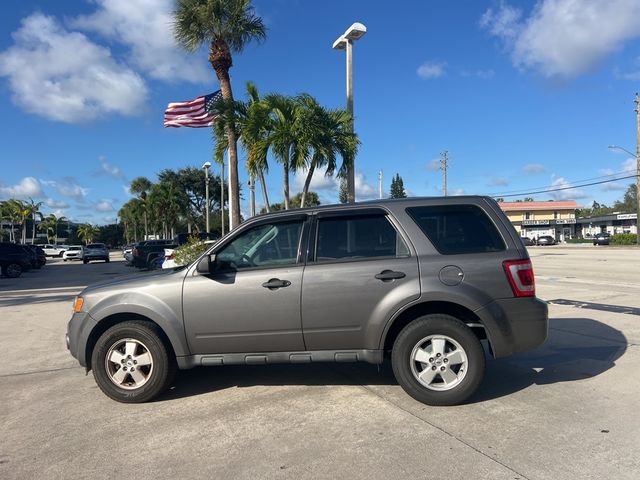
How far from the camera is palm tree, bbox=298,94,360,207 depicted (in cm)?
1431

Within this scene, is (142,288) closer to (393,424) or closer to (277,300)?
(277,300)

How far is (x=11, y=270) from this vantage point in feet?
81.7

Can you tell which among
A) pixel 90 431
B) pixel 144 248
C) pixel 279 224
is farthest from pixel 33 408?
pixel 144 248

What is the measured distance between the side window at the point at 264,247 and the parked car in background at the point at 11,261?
24.6 metres

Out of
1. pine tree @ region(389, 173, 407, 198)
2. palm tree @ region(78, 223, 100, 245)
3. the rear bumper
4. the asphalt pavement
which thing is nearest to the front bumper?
the asphalt pavement

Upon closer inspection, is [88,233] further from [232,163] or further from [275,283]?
[275,283]

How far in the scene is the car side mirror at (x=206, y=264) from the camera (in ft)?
15.2

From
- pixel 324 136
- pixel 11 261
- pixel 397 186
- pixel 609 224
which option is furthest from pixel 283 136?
pixel 609 224

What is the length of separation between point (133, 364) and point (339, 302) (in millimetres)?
2081

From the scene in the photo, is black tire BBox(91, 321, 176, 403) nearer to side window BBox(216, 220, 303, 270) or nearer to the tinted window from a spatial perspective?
side window BBox(216, 220, 303, 270)

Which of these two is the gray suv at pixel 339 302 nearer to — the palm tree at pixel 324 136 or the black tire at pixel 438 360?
the black tire at pixel 438 360

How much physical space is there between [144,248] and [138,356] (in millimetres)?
22608

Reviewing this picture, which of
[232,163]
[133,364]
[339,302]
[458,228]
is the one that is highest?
[232,163]

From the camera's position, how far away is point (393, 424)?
4105 millimetres
